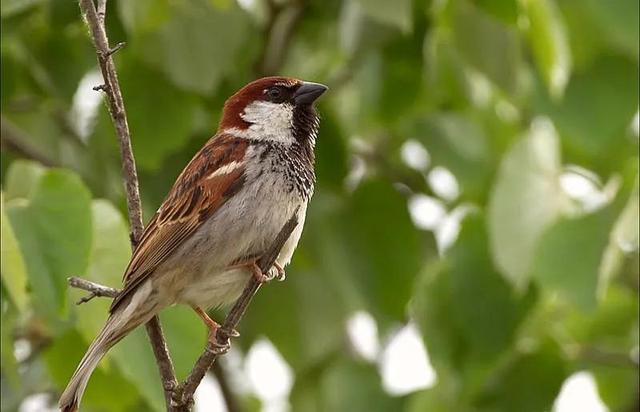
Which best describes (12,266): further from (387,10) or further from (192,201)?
(387,10)

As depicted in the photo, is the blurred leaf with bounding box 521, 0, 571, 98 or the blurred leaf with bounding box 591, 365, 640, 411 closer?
the blurred leaf with bounding box 521, 0, 571, 98

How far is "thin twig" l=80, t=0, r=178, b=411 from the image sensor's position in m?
3.17

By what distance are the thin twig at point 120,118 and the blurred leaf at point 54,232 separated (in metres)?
0.25

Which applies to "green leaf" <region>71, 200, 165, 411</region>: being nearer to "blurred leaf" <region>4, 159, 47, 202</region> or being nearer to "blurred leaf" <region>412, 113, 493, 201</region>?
"blurred leaf" <region>4, 159, 47, 202</region>

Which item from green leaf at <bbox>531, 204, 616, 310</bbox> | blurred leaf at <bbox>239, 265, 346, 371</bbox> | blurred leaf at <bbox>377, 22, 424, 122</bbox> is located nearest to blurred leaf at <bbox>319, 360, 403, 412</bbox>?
blurred leaf at <bbox>239, 265, 346, 371</bbox>

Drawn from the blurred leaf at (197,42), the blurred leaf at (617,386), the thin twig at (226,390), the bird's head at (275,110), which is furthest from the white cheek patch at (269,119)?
the blurred leaf at (617,386)

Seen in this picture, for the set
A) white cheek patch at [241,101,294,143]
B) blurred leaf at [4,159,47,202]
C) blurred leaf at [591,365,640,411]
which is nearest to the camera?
blurred leaf at [4,159,47,202]

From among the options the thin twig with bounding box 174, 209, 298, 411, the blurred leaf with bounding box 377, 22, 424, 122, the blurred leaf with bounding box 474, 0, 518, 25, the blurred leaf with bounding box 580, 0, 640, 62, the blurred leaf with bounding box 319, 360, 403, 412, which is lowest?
the thin twig with bounding box 174, 209, 298, 411

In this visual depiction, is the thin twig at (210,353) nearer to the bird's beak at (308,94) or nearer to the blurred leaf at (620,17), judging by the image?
the bird's beak at (308,94)

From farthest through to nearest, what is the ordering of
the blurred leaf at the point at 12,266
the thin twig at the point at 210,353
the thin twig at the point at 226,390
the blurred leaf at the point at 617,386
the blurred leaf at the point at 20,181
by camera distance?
1. the thin twig at the point at 226,390
2. the blurred leaf at the point at 617,386
3. the blurred leaf at the point at 20,181
4. the blurred leaf at the point at 12,266
5. the thin twig at the point at 210,353

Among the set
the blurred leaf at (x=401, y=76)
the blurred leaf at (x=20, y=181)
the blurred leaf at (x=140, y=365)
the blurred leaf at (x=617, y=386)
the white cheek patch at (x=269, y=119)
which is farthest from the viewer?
the blurred leaf at (x=617, y=386)

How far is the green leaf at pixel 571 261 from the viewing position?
4035 mm

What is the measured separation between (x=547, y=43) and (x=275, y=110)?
92cm

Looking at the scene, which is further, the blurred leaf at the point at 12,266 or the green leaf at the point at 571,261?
the green leaf at the point at 571,261
